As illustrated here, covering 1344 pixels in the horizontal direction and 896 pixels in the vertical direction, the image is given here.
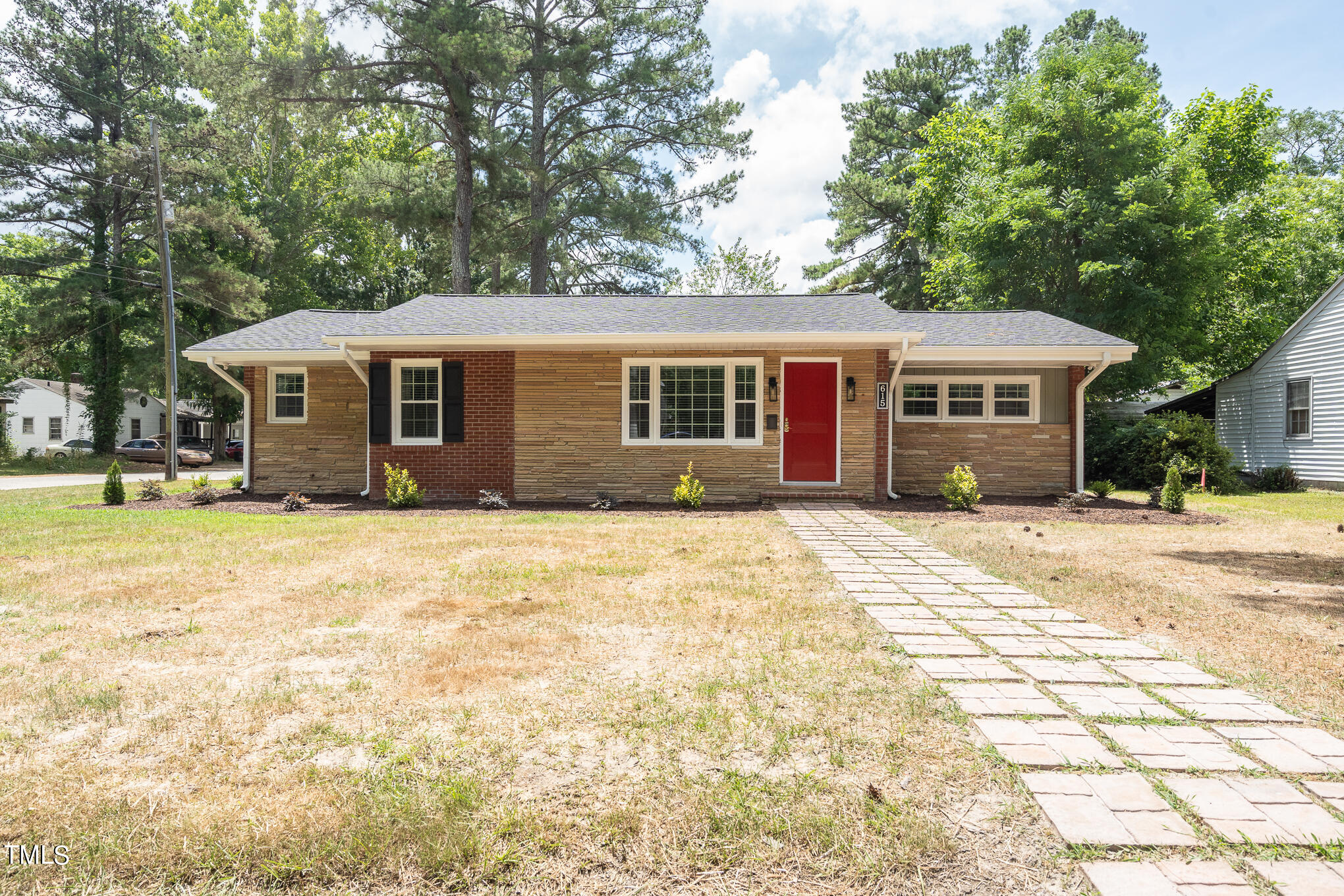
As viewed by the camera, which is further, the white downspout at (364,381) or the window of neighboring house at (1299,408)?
the window of neighboring house at (1299,408)

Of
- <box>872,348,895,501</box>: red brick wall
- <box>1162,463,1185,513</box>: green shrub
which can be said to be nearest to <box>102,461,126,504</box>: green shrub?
<box>872,348,895,501</box>: red brick wall

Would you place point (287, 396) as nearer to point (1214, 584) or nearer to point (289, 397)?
point (289, 397)

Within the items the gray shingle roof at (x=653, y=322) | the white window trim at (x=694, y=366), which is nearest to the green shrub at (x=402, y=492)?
the gray shingle roof at (x=653, y=322)

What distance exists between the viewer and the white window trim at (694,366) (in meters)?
10.9

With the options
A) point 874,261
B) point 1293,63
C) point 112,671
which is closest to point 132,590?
point 112,671

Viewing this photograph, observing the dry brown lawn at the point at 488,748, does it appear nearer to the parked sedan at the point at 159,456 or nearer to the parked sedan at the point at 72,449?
the parked sedan at the point at 159,456

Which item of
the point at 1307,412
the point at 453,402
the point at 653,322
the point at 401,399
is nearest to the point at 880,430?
the point at 653,322

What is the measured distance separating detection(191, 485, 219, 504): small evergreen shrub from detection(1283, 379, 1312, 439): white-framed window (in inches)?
850

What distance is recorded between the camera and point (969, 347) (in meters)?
11.2

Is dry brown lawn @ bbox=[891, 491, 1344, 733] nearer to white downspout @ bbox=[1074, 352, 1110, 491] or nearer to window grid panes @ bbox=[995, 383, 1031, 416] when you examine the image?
white downspout @ bbox=[1074, 352, 1110, 491]

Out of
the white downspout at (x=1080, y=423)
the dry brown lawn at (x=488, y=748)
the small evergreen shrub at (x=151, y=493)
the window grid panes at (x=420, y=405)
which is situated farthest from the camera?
the small evergreen shrub at (x=151, y=493)

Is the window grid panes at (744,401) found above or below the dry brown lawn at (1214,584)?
above

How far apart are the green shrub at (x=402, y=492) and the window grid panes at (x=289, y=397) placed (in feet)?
9.95

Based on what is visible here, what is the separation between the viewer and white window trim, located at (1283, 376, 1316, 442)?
1432 cm
